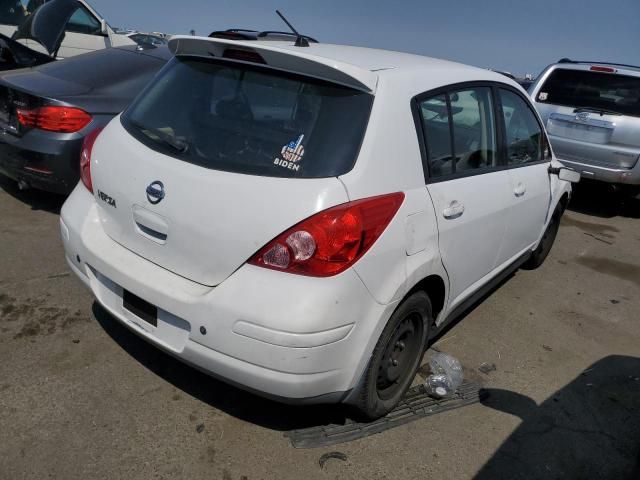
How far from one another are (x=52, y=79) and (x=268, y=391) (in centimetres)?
388

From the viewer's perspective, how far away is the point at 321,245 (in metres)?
2.08

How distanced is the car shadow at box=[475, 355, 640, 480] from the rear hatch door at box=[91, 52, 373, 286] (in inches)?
60.3

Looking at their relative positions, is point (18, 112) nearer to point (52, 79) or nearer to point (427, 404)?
point (52, 79)

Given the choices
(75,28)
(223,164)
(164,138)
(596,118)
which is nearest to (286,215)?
(223,164)

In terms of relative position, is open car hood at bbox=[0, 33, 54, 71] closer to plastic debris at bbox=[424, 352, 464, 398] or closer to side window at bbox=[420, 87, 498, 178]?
side window at bbox=[420, 87, 498, 178]

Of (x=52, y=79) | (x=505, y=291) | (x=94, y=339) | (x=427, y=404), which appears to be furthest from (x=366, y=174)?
(x=52, y=79)

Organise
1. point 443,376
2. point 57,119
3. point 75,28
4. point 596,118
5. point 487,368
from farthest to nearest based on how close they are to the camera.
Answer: point 75,28, point 596,118, point 57,119, point 487,368, point 443,376

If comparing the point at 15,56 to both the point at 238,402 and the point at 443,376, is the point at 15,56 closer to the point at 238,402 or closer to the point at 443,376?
the point at 238,402

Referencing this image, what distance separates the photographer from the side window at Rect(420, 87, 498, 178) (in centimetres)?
266

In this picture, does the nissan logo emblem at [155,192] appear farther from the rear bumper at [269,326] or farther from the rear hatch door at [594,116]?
the rear hatch door at [594,116]

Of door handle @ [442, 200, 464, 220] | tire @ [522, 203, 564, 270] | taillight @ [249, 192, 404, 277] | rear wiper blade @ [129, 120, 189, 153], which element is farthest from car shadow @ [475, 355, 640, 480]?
rear wiper blade @ [129, 120, 189, 153]

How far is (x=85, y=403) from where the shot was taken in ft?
8.59

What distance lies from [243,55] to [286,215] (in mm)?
895

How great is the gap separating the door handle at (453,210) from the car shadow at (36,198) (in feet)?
12.3
